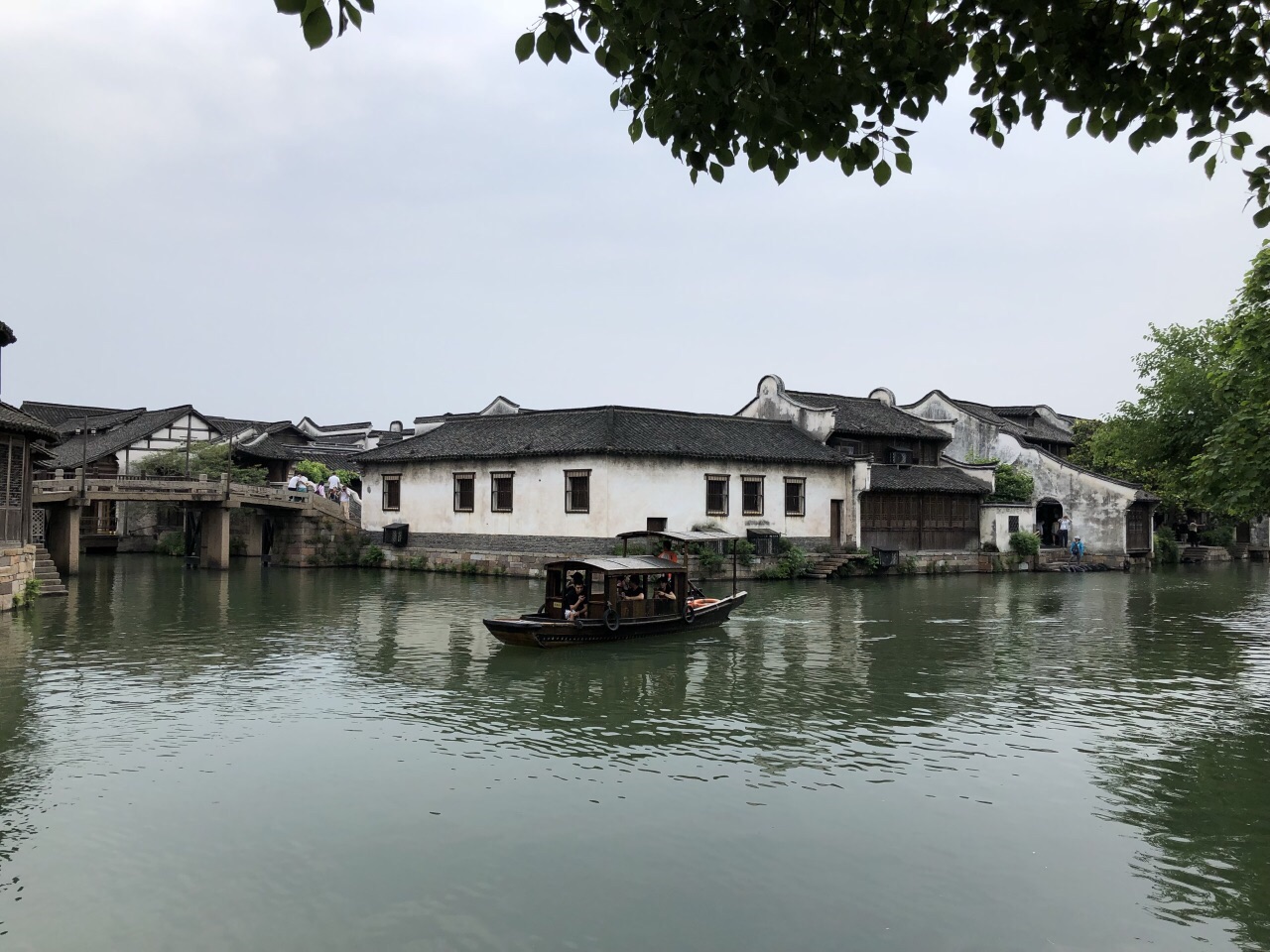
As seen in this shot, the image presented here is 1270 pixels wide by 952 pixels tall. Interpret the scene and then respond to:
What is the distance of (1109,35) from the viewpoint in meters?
6.52

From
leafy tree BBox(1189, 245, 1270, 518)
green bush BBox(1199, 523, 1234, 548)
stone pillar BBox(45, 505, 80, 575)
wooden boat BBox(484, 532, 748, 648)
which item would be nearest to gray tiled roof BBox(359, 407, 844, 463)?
stone pillar BBox(45, 505, 80, 575)

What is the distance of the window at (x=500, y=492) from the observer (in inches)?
1407

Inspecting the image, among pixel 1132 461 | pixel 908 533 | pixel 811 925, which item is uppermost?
pixel 1132 461

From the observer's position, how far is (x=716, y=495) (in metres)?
35.5

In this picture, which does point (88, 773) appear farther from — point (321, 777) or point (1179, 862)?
point (1179, 862)

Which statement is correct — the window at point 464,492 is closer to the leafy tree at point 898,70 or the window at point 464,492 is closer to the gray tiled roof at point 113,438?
the gray tiled roof at point 113,438

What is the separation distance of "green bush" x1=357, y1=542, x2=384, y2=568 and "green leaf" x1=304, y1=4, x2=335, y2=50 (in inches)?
1397

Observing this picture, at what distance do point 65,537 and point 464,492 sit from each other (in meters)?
13.1

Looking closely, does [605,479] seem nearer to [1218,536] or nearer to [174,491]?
[174,491]

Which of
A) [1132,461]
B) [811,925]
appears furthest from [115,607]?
[1132,461]

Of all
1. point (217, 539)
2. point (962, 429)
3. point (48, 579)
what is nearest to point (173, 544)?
point (217, 539)

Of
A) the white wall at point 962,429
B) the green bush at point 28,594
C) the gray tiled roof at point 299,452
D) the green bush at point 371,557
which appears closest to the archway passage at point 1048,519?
the white wall at point 962,429

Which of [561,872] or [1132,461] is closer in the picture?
[561,872]

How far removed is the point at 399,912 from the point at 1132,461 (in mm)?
42245
